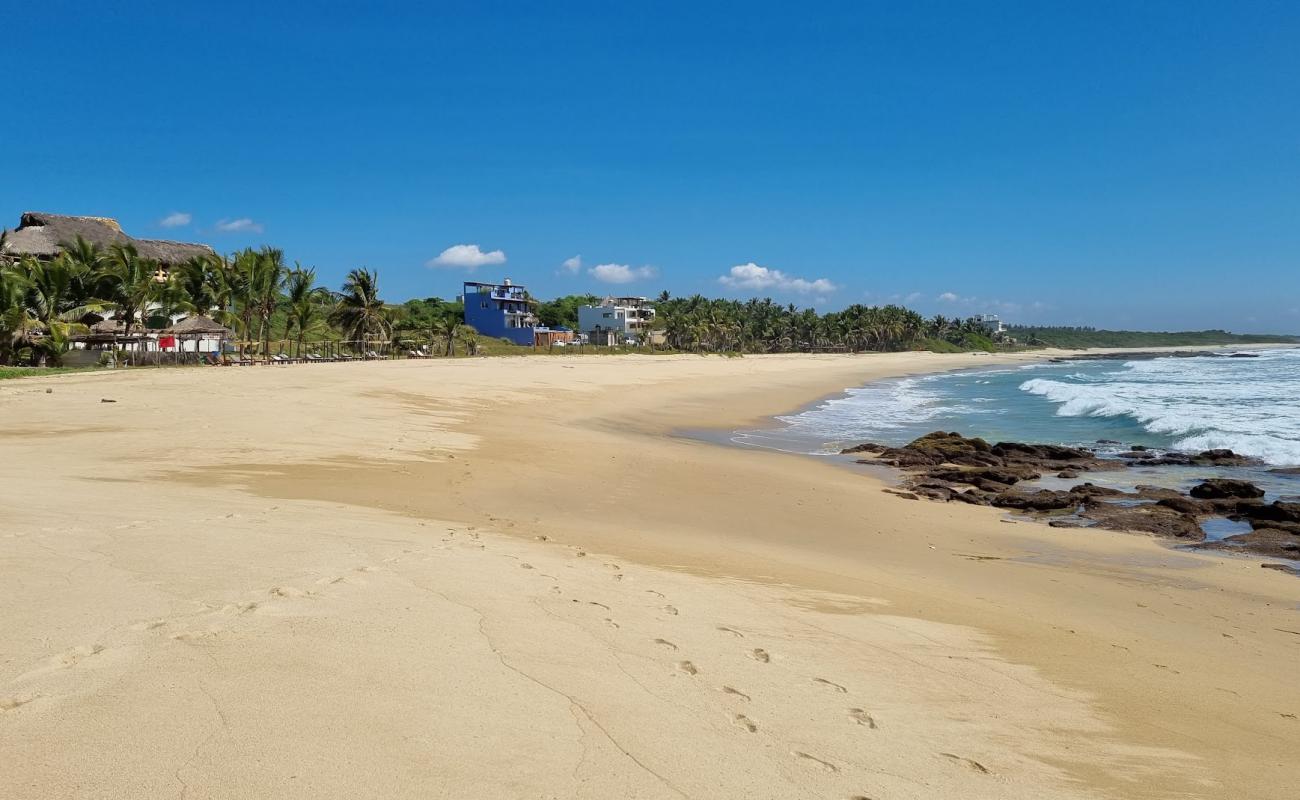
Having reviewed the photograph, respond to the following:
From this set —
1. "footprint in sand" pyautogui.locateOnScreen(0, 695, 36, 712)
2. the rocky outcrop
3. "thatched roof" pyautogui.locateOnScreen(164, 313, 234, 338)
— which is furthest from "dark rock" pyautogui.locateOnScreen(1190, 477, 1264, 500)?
"thatched roof" pyautogui.locateOnScreen(164, 313, 234, 338)

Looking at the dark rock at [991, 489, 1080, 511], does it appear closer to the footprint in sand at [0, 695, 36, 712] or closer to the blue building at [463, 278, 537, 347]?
the footprint in sand at [0, 695, 36, 712]

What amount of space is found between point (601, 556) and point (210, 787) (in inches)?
190

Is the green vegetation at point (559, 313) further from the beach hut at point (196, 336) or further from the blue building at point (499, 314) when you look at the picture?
the beach hut at point (196, 336)

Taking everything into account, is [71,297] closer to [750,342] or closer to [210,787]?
[210,787]

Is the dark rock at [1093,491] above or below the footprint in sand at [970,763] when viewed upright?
below

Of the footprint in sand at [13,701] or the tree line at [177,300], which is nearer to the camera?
the footprint in sand at [13,701]

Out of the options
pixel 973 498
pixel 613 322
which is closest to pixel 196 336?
pixel 973 498

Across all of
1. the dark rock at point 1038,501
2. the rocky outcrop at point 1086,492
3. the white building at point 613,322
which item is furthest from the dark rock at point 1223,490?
the white building at point 613,322

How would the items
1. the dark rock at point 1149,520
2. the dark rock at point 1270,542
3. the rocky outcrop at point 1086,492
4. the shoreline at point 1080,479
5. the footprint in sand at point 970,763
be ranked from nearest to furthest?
the footprint in sand at point 970,763, the dark rock at point 1270,542, the shoreline at point 1080,479, the dark rock at point 1149,520, the rocky outcrop at point 1086,492

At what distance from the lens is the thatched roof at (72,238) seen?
46.0 metres

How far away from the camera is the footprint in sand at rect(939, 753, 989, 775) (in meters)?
3.67

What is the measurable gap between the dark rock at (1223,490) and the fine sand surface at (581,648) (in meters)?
4.32

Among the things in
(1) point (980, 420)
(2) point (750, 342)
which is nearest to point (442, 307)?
(2) point (750, 342)

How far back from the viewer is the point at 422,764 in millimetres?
3033
